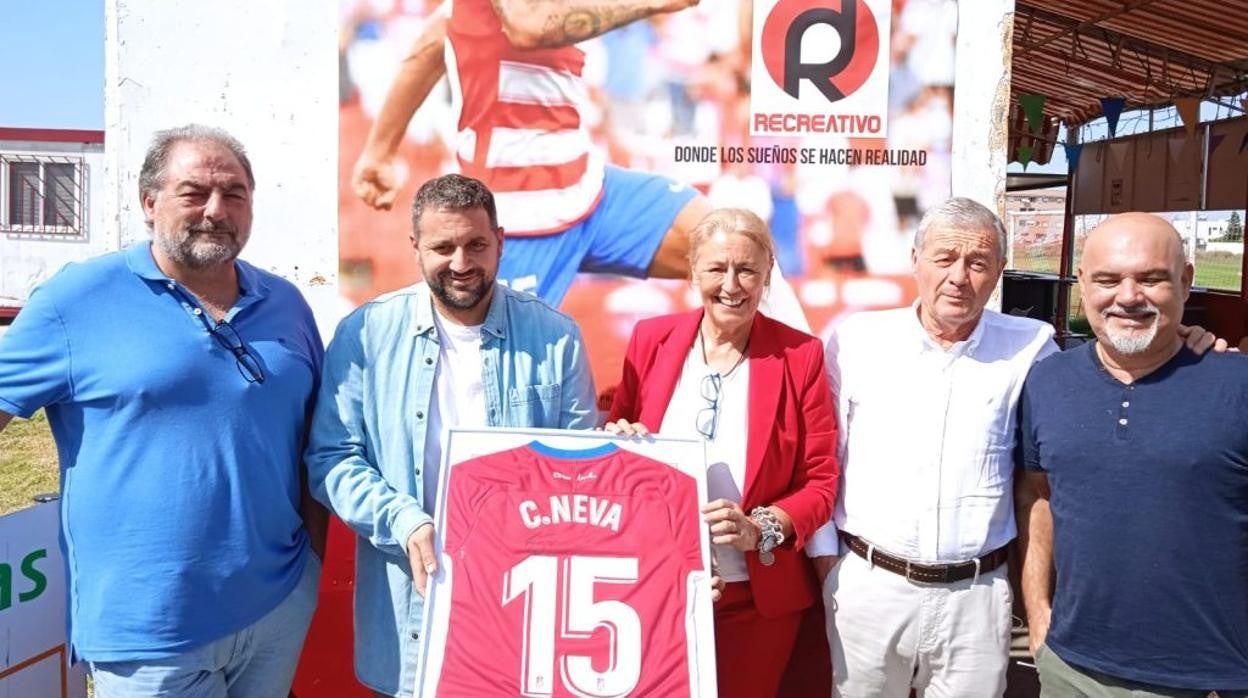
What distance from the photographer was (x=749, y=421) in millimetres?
2504

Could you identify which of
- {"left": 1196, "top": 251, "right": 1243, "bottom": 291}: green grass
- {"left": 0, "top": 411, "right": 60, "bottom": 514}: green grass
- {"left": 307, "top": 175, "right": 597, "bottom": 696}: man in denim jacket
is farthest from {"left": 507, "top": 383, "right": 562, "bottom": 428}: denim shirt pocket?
{"left": 1196, "top": 251, "right": 1243, "bottom": 291}: green grass

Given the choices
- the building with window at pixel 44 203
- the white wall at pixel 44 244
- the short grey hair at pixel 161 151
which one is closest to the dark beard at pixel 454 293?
the short grey hair at pixel 161 151

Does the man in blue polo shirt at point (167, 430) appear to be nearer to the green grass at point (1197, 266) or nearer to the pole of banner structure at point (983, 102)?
the pole of banner structure at point (983, 102)

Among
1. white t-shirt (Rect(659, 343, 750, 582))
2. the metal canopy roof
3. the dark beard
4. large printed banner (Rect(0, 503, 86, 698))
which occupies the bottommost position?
large printed banner (Rect(0, 503, 86, 698))

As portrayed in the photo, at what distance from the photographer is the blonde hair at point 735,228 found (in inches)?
97.7

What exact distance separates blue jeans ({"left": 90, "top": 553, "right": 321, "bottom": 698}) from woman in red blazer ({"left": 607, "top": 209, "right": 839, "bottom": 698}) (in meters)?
0.96

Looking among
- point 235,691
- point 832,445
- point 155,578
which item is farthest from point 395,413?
point 832,445

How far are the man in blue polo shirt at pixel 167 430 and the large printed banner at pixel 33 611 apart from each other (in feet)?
1.88

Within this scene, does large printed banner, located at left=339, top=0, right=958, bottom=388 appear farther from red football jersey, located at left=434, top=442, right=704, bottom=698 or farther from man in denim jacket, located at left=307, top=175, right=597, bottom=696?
red football jersey, located at left=434, top=442, right=704, bottom=698

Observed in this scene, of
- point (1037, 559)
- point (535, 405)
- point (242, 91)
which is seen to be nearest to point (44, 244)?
point (242, 91)

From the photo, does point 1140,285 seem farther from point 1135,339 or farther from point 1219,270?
point 1219,270

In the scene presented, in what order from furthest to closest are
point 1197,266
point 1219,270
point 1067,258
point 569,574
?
point 1219,270, point 1197,266, point 1067,258, point 569,574

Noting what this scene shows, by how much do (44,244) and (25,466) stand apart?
35.1 feet

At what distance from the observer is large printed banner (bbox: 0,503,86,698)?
8.54 ft
